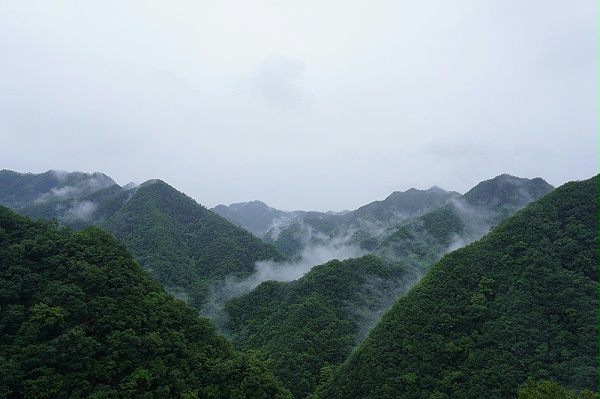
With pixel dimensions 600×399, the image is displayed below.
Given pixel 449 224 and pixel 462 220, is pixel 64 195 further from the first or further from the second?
pixel 462 220

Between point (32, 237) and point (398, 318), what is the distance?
A: 98.9 ft

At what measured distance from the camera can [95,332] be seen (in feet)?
76.1

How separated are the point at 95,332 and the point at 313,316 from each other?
87.7ft

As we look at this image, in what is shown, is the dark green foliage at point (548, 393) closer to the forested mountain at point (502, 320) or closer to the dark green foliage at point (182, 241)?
the forested mountain at point (502, 320)

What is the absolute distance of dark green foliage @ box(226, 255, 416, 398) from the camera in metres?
38.2

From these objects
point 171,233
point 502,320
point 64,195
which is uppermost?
point 64,195

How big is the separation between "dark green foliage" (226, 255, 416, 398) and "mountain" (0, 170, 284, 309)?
13.1m

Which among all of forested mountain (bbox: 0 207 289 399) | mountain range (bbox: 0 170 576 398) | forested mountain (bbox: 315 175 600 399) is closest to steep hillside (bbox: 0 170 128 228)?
mountain range (bbox: 0 170 576 398)

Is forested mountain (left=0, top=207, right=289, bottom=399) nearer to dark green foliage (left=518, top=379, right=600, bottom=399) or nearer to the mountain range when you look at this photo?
the mountain range

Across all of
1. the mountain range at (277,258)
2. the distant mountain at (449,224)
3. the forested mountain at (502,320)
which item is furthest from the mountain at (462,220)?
the forested mountain at (502,320)

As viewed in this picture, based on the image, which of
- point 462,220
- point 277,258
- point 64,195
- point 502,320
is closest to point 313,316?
point 502,320

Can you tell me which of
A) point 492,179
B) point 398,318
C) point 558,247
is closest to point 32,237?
point 398,318

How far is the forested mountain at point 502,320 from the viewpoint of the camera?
27.6 metres

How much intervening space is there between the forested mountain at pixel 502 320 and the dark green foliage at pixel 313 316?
5.20 m
